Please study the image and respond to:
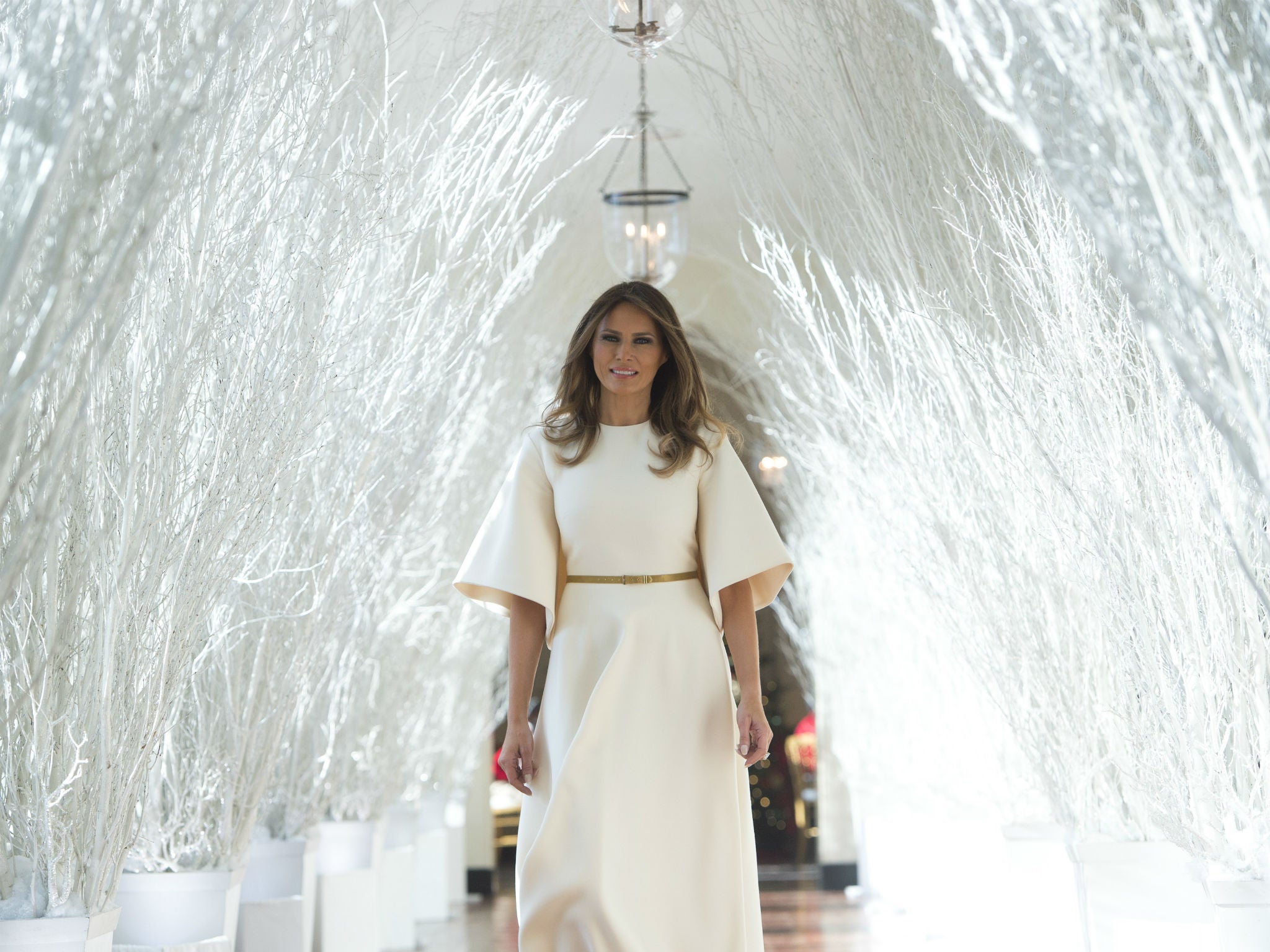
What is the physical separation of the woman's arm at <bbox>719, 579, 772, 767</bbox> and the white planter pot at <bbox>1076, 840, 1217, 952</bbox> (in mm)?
800

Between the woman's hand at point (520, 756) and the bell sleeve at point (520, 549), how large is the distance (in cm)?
18

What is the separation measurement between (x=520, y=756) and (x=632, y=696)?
22cm

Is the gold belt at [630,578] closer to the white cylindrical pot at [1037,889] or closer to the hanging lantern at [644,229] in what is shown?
the white cylindrical pot at [1037,889]

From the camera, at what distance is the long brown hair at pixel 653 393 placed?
2330 millimetres

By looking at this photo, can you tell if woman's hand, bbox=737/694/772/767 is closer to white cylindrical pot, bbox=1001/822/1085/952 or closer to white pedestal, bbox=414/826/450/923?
white cylindrical pot, bbox=1001/822/1085/952

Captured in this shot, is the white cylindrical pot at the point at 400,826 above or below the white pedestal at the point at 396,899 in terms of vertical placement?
above

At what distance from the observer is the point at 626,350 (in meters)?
2.33

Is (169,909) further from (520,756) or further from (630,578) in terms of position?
(630,578)

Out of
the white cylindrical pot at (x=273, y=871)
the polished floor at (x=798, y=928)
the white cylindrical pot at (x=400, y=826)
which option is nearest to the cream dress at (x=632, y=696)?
the white cylindrical pot at (x=273, y=871)

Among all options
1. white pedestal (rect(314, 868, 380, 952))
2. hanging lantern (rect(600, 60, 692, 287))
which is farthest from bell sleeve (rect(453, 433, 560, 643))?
hanging lantern (rect(600, 60, 692, 287))

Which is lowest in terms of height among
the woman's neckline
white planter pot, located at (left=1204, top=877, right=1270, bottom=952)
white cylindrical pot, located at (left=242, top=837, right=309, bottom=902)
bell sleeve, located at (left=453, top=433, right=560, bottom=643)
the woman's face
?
white planter pot, located at (left=1204, top=877, right=1270, bottom=952)

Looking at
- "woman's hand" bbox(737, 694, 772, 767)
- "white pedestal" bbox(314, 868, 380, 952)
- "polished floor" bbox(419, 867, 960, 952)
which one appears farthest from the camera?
"polished floor" bbox(419, 867, 960, 952)

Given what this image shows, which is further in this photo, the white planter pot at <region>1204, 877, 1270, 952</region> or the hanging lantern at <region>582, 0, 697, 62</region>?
the hanging lantern at <region>582, 0, 697, 62</region>

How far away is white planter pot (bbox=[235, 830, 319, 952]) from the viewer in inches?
117
